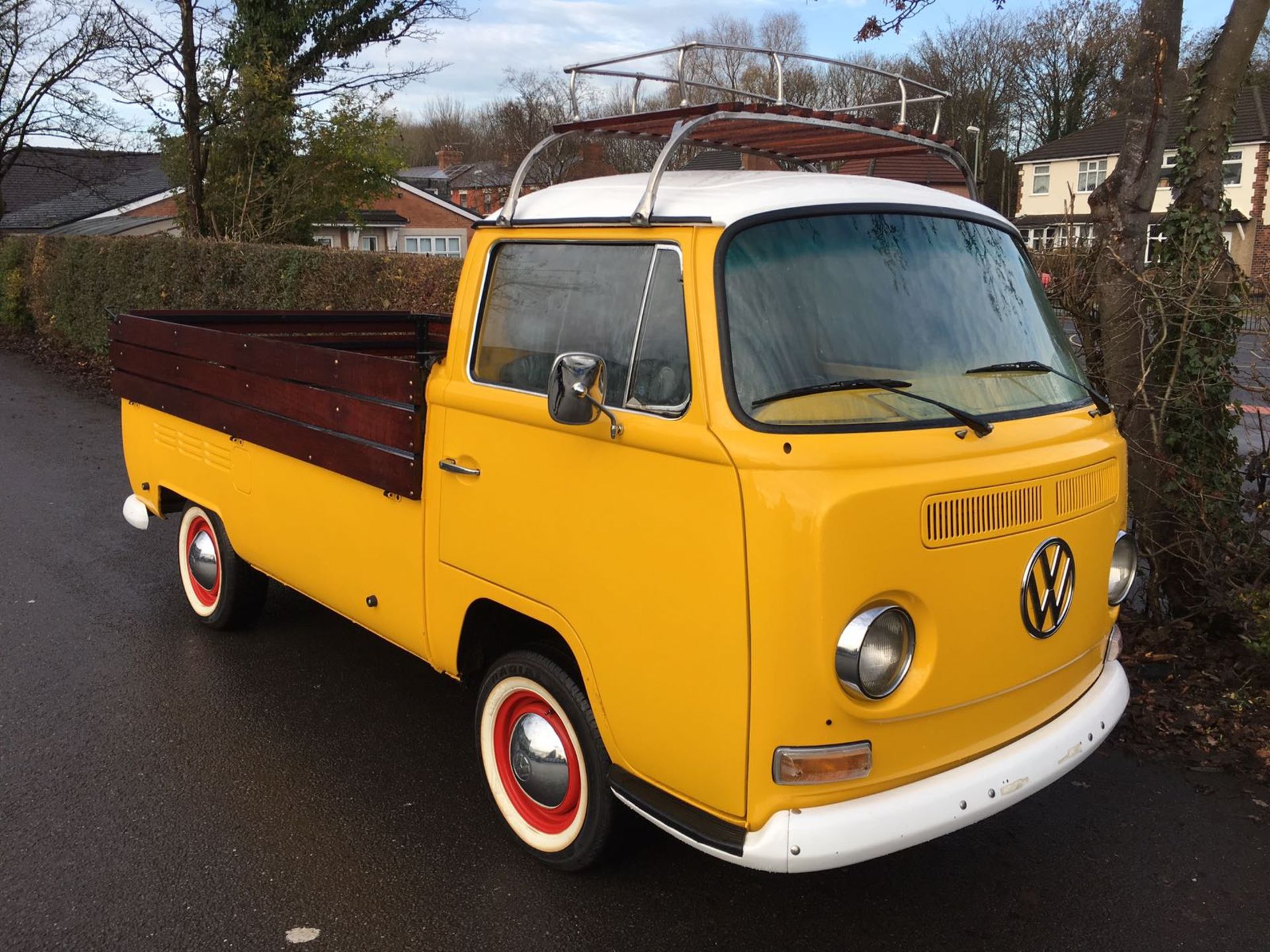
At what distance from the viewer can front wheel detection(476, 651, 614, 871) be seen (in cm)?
304

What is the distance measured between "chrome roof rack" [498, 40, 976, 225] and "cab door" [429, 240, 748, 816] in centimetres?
29

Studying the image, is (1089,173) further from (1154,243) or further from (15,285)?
(1154,243)

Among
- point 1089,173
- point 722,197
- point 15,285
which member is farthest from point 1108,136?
point 722,197

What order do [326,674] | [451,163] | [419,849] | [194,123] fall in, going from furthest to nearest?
[451,163] → [194,123] → [326,674] → [419,849]

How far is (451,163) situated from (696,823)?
2182 inches

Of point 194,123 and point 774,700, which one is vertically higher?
point 194,123

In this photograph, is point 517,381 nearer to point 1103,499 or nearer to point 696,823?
point 696,823

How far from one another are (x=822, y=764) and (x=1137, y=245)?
12.8 feet

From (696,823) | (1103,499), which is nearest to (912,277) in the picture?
(1103,499)

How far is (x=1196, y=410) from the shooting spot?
4887 mm

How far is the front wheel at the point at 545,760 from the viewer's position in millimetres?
3043

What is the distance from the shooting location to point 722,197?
281 centimetres

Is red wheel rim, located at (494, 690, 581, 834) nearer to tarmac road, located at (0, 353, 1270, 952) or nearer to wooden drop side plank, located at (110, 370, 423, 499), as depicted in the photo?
tarmac road, located at (0, 353, 1270, 952)

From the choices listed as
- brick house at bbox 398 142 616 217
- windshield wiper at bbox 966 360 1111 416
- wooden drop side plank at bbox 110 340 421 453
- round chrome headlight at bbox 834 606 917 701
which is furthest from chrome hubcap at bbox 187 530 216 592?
brick house at bbox 398 142 616 217
